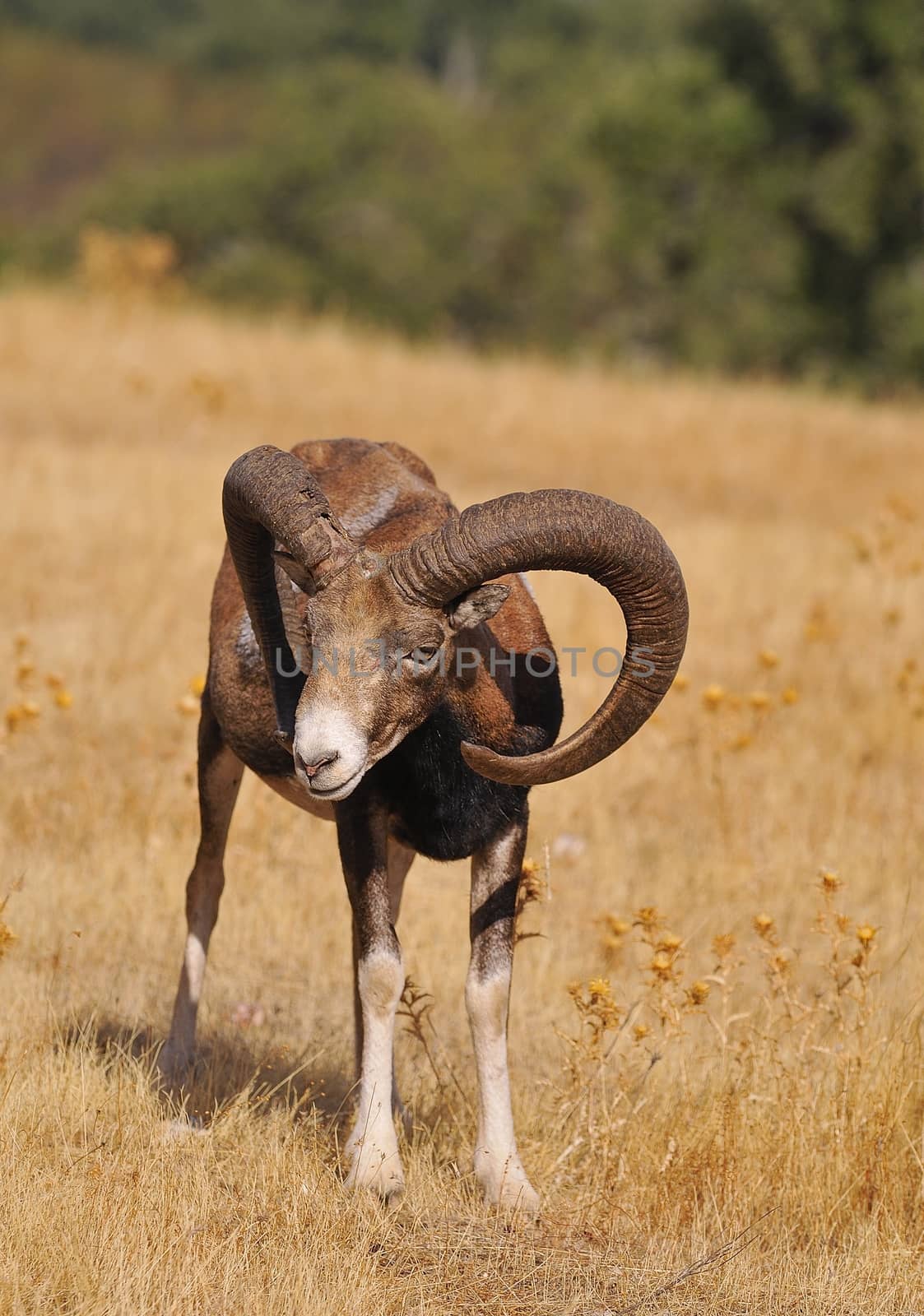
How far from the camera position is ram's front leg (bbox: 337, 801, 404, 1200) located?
4.91 metres

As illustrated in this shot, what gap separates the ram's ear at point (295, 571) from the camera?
4.84 metres

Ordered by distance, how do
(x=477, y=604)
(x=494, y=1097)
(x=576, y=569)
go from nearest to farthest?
(x=576, y=569) < (x=477, y=604) < (x=494, y=1097)

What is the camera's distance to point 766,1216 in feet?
16.6

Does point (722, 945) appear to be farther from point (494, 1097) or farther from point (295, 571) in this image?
point (295, 571)

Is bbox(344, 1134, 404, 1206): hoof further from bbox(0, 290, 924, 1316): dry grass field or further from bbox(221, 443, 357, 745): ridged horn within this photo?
bbox(221, 443, 357, 745): ridged horn

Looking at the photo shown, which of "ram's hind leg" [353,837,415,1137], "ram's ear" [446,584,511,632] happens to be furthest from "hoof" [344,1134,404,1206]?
"ram's ear" [446,584,511,632]

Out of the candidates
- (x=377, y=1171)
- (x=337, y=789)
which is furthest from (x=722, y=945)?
(x=337, y=789)

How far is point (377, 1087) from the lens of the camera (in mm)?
4953

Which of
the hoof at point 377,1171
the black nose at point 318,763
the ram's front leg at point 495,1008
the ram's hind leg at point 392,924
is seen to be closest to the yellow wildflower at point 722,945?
the ram's front leg at point 495,1008

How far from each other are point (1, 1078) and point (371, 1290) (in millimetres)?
1458

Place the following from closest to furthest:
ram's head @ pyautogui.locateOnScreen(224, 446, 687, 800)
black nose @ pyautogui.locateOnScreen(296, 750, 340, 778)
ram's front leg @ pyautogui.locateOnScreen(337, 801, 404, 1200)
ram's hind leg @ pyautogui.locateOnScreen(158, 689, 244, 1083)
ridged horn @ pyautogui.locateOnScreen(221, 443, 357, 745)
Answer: black nose @ pyautogui.locateOnScreen(296, 750, 340, 778) → ram's head @ pyautogui.locateOnScreen(224, 446, 687, 800) → ridged horn @ pyautogui.locateOnScreen(221, 443, 357, 745) → ram's front leg @ pyautogui.locateOnScreen(337, 801, 404, 1200) → ram's hind leg @ pyautogui.locateOnScreen(158, 689, 244, 1083)

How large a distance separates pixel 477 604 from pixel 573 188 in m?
40.3

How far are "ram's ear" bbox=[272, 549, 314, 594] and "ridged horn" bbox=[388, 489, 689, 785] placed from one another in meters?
0.28

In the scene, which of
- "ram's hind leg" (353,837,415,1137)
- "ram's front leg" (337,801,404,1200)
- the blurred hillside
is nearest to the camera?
"ram's front leg" (337,801,404,1200)
